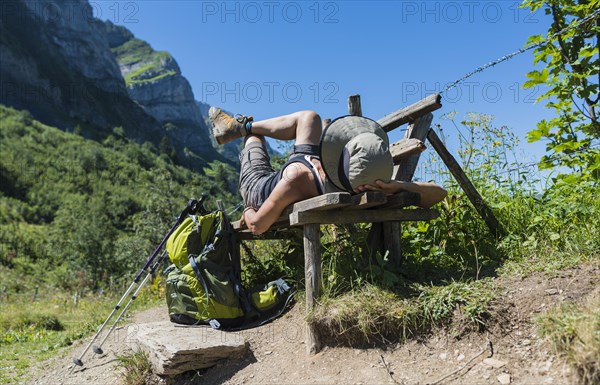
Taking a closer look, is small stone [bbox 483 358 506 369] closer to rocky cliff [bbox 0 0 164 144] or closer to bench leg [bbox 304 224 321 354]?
bench leg [bbox 304 224 321 354]

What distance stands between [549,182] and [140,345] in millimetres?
4188

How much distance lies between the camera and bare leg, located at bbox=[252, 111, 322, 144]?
4.77m

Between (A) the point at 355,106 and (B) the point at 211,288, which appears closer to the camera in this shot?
(B) the point at 211,288

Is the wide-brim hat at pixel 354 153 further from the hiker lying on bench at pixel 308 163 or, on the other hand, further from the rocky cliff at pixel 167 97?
the rocky cliff at pixel 167 97

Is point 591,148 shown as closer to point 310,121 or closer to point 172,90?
point 310,121

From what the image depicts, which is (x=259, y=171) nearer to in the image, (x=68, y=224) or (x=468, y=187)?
(x=468, y=187)

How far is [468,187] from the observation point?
4.45 m

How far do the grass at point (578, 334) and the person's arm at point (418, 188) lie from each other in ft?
4.66

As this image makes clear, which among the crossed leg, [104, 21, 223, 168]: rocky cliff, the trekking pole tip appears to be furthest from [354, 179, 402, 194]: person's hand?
[104, 21, 223, 168]: rocky cliff

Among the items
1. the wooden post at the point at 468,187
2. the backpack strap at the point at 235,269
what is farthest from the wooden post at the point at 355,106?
the backpack strap at the point at 235,269

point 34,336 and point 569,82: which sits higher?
point 569,82

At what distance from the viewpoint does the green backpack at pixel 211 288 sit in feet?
15.1

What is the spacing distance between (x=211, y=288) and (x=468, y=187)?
264 centimetres

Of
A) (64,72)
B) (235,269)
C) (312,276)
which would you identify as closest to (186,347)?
(235,269)
